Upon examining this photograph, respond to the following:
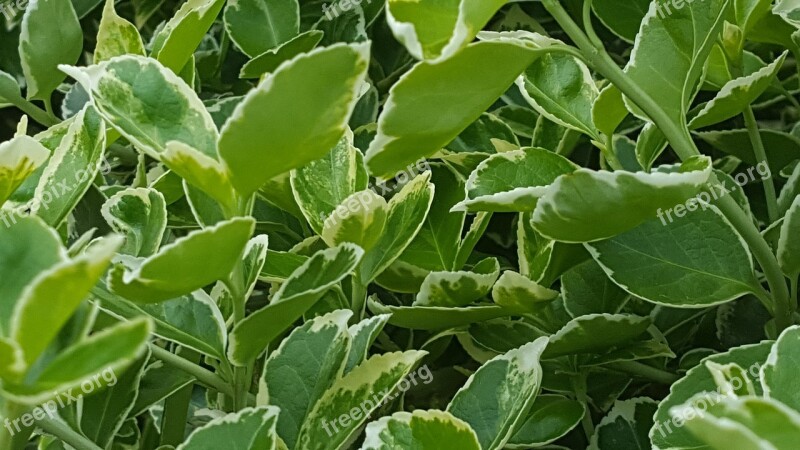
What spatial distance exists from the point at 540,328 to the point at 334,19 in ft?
1.05

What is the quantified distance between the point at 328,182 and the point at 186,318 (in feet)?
0.39

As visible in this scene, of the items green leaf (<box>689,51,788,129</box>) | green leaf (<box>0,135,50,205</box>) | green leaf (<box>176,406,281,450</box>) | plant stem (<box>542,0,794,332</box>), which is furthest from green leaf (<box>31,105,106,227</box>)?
green leaf (<box>689,51,788,129</box>)

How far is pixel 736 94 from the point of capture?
0.47m

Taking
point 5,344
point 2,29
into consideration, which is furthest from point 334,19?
point 5,344

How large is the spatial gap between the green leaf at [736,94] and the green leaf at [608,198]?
0.11 m

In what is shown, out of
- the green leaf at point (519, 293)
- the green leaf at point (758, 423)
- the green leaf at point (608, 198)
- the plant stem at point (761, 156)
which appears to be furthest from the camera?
the plant stem at point (761, 156)

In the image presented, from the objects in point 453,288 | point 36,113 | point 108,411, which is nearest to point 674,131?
point 453,288

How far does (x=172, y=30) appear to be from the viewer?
44 cm

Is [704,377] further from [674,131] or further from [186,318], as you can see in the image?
[186,318]

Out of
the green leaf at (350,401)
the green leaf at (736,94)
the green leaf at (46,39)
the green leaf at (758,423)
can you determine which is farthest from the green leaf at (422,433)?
the green leaf at (46,39)

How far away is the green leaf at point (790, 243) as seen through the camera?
1.40 ft

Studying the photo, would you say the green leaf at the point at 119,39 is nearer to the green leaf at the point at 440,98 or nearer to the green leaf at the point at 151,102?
the green leaf at the point at 151,102

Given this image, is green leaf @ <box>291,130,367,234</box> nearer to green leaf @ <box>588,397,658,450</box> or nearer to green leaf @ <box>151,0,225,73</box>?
green leaf @ <box>151,0,225,73</box>

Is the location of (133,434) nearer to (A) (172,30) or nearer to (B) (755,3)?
(A) (172,30)
